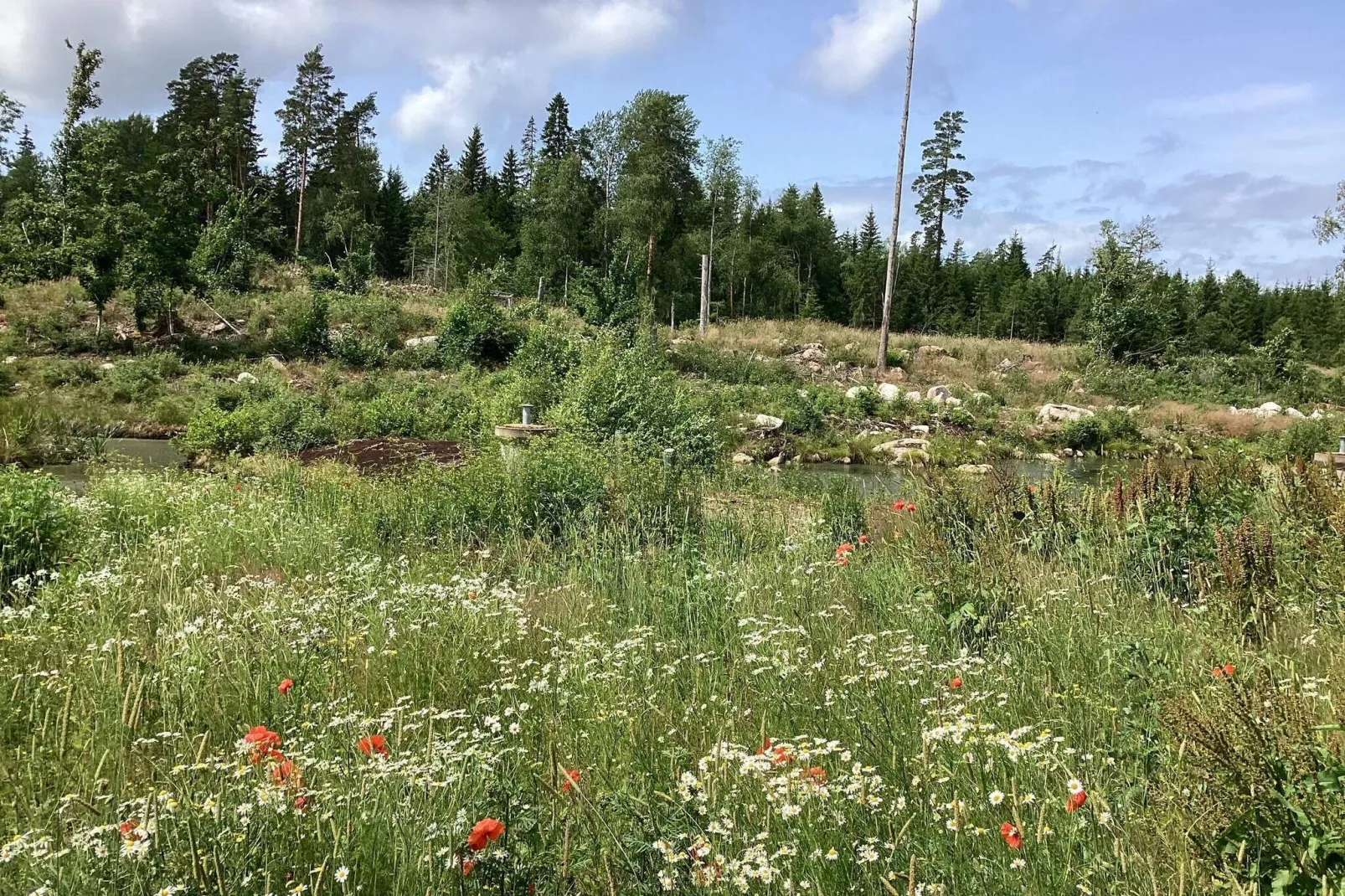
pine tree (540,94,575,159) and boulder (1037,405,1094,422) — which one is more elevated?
pine tree (540,94,575,159)

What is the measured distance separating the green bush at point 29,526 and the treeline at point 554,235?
62.7ft

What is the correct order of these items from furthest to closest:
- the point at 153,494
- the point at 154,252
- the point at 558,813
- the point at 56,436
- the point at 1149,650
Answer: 1. the point at 154,252
2. the point at 56,436
3. the point at 153,494
4. the point at 1149,650
5. the point at 558,813

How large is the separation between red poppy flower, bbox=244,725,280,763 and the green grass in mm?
104

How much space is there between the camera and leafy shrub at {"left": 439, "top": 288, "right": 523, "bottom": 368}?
22828mm

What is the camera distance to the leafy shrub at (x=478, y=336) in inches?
899

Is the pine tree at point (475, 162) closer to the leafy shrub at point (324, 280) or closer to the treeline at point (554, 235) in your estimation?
the treeline at point (554, 235)

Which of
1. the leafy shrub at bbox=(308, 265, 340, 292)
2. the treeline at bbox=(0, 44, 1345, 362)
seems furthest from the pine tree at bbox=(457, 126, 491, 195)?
the leafy shrub at bbox=(308, 265, 340, 292)

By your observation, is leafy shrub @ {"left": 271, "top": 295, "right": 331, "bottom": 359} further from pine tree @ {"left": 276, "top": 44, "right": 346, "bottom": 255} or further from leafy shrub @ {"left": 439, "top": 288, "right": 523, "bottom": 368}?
pine tree @ {"left": 276, "top": 44, "right": 346, "bottom": 255}

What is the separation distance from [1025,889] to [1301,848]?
50 cm

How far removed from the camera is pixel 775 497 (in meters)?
8.20

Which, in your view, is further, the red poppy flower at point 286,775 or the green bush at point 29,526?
the green bush at point 29,526

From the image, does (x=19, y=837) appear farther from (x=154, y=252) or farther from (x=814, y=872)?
(x=154, y=252)

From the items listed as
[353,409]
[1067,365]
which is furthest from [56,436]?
[1067,365]

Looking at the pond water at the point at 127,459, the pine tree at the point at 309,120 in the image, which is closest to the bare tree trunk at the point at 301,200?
the pine tree at the point at 309,120
